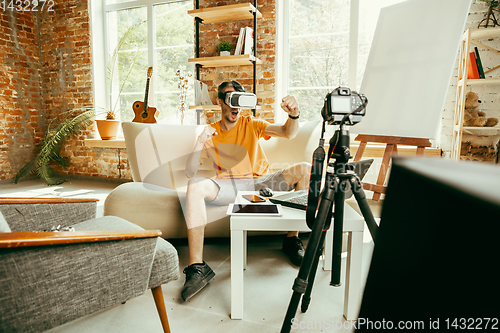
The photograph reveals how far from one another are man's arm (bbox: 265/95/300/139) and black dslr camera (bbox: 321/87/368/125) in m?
0.50

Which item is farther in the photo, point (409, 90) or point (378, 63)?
point (378, 63)

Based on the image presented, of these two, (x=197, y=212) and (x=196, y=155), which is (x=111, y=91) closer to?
(x=196, y=155)

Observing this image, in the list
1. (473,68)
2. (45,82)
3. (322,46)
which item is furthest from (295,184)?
(45,82)

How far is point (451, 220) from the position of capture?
20 centimetres

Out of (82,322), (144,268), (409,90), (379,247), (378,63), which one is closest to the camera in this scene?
(379,247)

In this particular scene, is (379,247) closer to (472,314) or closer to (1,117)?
(472,314)

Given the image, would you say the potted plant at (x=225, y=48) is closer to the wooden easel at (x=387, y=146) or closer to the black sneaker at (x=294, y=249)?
the wooden easel at (x=387, y=146)

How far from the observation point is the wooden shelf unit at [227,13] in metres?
3.12

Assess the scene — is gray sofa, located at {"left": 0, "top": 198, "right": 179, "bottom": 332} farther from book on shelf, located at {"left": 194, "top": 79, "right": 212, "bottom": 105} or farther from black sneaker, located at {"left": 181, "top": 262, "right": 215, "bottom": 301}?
book on shelf, located at {"left": 194, "top": 79, "right": 212, "bottom": 105}

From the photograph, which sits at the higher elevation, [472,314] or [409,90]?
[409,90]

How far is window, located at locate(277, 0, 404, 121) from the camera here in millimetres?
3223

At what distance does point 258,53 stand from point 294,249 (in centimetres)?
247

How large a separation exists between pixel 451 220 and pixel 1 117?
5362 mm

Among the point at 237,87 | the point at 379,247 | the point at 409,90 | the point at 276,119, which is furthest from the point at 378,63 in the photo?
the point at 379,247
